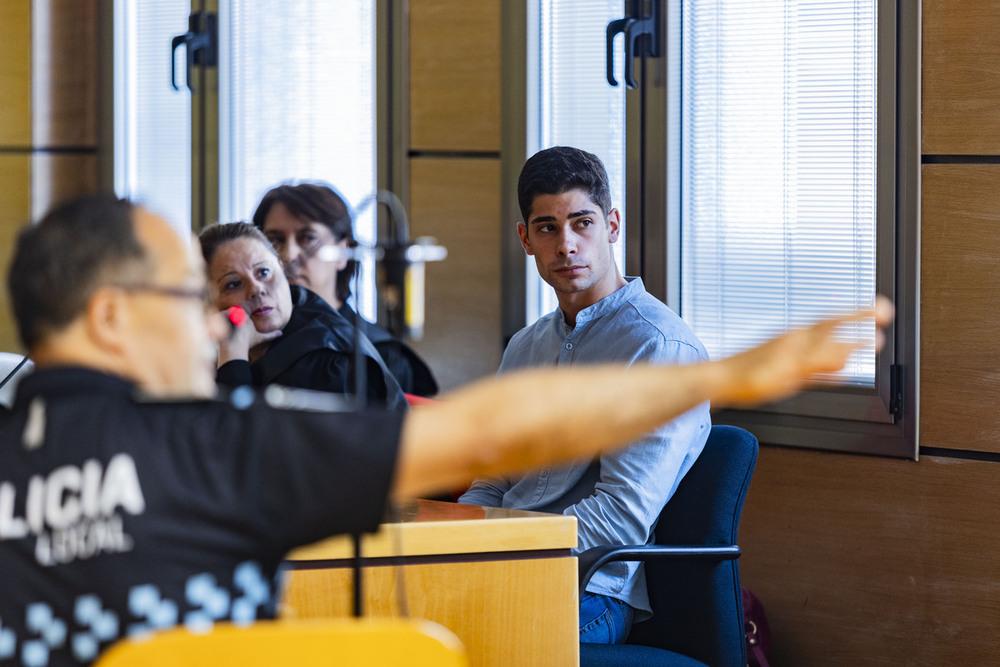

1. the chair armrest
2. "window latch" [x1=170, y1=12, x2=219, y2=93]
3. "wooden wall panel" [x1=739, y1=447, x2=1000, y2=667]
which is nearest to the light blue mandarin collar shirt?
the chair armrest

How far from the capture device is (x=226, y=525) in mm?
1041

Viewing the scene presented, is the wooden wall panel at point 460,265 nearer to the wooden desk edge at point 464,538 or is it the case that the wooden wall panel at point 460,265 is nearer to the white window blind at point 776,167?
the white window blind at point 776,167

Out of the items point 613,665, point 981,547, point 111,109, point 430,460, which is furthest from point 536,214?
point 111,109

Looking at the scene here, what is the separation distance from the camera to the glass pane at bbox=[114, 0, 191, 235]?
15.2ft

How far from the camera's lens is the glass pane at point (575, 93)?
3.59 meters

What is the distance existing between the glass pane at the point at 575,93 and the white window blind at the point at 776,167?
24 centimetres

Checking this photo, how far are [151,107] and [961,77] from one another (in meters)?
3.13

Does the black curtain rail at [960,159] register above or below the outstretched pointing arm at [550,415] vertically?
above

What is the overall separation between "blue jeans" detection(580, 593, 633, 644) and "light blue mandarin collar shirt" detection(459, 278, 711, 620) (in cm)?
2

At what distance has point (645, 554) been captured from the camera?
2.29 m

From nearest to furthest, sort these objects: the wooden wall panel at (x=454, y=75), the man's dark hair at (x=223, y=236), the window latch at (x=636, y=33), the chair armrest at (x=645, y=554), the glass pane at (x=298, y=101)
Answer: the chair armrest at (x=645, y=554), the man's dark hair at (x=223, y=236), the window latch at (x=636, y=33), the wooden wall panel at (x=454, y=75), the glass pane at (x=298, y=101)

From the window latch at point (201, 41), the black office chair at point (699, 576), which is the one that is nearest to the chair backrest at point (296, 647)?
the black office chair at point (699, 576)

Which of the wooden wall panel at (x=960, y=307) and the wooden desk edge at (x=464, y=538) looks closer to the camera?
the wooden desk edge at (x=464, y=538)

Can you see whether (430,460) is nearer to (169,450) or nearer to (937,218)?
(169,450)
